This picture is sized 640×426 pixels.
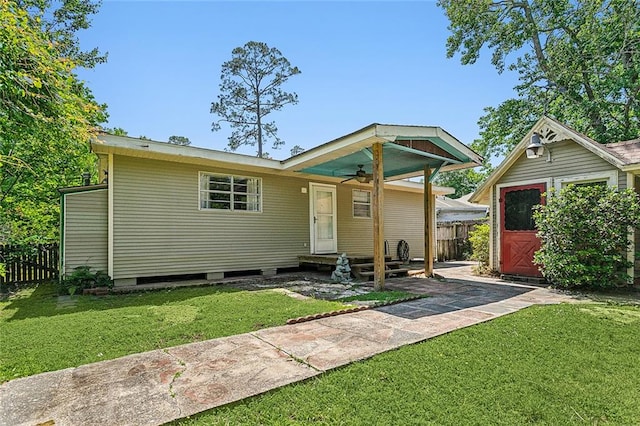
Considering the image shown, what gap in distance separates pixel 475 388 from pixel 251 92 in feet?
67.9

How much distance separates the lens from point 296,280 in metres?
7.42

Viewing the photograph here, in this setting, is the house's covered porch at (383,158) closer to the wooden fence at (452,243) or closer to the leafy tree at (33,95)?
the leafy tree at (33,95)

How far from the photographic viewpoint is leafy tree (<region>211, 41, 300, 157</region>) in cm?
1977

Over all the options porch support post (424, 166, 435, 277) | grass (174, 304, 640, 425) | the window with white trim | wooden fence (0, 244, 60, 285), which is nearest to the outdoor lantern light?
porch support post (424, 166, 435, 277)

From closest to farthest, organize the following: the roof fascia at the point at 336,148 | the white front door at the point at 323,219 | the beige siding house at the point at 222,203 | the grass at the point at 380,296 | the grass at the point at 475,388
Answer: the grass at the point at 475,388 < the grass at the point at 380,296 < the roof fascia at the point at 336,148 < the beige siding house at the point at 222,203 < the white front door at the point at 323,219

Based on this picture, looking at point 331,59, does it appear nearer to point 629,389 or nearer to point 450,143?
point 450,143

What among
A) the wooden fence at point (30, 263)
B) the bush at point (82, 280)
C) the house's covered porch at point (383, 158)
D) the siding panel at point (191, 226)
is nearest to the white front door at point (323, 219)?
the siding panel at point (191, 226)

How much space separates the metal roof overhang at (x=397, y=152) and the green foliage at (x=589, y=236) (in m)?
1.96

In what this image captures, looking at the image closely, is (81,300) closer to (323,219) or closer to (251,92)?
(323,219)

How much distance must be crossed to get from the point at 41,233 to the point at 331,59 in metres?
9.81

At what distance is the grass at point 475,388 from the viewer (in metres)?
1.92

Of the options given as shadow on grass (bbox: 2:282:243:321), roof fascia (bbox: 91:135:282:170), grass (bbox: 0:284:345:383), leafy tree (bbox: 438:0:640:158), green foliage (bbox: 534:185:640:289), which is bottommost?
shadow on grass (bbox: 2:282:243:321)

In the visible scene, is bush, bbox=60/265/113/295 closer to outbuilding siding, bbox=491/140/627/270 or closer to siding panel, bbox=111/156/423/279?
siding panel, bbox=111/156/423/279

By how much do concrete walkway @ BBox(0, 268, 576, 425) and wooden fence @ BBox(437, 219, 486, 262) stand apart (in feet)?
29.3
